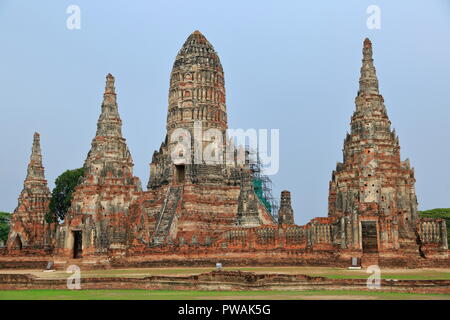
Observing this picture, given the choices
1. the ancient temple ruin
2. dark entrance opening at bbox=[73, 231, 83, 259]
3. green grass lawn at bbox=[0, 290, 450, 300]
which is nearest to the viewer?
green grass lawn at bbox=[0, 290, 450, 300]

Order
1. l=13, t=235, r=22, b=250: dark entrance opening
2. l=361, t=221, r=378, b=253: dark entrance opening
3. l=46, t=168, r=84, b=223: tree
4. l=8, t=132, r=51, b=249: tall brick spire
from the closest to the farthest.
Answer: l=361, t=221, r=378, b=253: dark entrance opening < l=13, t=235, r=22, b=250: dark entrance opening < l=8, t=132, r=51, b=249: tall brick spire < l=46, t=168, r=84, b=223: tree

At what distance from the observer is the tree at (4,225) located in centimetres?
7562

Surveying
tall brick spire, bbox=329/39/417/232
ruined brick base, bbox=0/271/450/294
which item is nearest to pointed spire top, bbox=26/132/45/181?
tall brick spire, bbox=329/39/417/232

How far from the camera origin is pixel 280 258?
3950 cm

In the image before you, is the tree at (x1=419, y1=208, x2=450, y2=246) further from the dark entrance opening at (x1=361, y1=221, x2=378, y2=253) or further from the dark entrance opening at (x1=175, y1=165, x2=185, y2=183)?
the dark entrance opening at (x1=361, y1=221, x2=378, y2=253)

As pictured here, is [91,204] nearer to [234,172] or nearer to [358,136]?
[234,172]

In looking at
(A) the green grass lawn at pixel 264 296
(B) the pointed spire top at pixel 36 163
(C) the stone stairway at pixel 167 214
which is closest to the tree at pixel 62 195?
(B) the pointed spire top at pixel 36 163

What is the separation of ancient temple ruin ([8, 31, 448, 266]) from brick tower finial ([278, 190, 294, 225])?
8cm

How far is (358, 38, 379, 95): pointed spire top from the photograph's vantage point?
43938mm

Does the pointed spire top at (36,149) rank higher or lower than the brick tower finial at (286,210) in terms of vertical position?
higher

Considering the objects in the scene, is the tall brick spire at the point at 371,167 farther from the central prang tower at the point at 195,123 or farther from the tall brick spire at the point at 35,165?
the tall brick spire at the point at 35,165

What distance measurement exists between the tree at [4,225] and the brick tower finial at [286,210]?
135 feet
